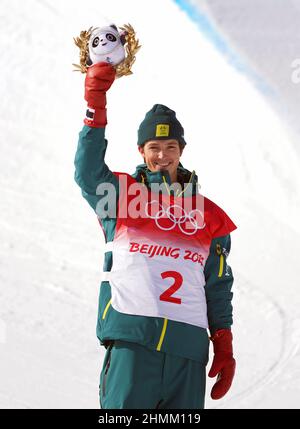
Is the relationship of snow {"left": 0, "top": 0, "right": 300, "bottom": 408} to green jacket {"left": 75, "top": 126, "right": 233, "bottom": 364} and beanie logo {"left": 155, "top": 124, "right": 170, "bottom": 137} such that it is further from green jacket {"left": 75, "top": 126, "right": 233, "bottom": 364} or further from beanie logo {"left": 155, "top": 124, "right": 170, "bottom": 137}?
beanie logo {"left": 155, "top": 124, "right": 170, "bottom": 137}

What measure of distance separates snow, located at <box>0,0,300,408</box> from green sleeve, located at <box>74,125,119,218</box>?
158 centimetres

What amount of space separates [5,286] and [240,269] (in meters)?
1.89

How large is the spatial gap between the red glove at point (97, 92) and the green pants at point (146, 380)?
2.43 feet

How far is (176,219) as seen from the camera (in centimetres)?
296

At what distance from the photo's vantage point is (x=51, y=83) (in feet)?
31.7

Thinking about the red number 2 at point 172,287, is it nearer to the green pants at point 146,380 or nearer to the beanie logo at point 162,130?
the green pants at point 146,380

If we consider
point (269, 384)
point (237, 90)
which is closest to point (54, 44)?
point (237, 90)

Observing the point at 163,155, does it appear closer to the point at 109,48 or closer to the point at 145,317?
the point at 109,48

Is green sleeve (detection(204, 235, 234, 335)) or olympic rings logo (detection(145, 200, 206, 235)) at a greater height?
olympic rings logo (detection(145, 200, 206, 235))

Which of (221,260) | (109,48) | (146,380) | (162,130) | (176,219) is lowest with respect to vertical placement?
(146,380)

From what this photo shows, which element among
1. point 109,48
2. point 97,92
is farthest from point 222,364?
point 109,48

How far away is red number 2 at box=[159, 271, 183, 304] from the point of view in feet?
9.28

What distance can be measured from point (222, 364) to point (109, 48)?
3.84ft

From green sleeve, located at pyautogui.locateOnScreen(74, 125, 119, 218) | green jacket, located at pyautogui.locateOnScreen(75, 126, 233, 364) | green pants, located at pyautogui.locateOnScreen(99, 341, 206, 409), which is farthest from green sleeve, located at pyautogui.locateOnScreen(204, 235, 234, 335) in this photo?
green sleeve, located at pyautogui.locateOnScreen(74, 125, 119, 218)
